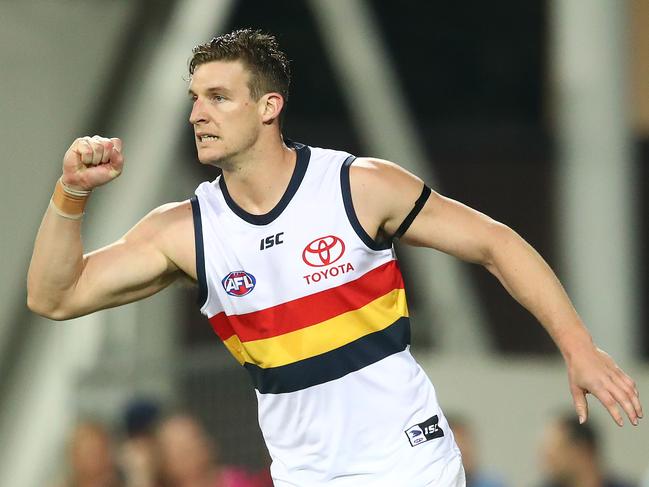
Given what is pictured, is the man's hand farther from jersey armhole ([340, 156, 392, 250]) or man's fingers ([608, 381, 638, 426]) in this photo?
jersey armhole ([340, 156, 392, 250])

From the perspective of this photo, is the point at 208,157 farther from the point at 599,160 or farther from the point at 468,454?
the point at 599,160

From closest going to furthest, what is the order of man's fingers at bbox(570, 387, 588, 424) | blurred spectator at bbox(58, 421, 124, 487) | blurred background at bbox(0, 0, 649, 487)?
1. man's fingers at bbox(570, 387, 588, 424)
2. blurred spectator at bbox(58, 421, 124, 487)
3. blurred background at bbox(0, 0, 649, 487)

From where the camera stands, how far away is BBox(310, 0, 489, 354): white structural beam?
11.8m

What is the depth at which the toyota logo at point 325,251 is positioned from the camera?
452 cm

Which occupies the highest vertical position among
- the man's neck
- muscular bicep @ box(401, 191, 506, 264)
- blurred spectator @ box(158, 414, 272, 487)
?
the man's neck

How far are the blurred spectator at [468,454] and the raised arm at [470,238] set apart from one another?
315cm

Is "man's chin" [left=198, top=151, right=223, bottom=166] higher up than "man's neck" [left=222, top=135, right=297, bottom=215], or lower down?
higher up

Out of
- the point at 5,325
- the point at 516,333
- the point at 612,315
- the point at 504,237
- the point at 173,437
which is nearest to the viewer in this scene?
the point at 504,237

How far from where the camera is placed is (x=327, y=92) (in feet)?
54.6

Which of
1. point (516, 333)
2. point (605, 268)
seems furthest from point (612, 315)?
point (516, 333)

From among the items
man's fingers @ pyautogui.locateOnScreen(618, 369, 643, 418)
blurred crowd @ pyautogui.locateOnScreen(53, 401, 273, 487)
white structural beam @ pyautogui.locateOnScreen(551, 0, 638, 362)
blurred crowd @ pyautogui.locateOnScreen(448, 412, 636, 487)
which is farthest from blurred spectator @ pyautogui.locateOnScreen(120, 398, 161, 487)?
man's fingers @ pyautogui.locateOnScreen(618, 369, 643, 418)

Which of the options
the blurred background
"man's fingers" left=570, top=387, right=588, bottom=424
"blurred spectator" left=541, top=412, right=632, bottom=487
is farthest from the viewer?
the blurred background

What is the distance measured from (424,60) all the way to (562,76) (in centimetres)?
752

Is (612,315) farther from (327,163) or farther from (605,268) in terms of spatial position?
(327,163)
